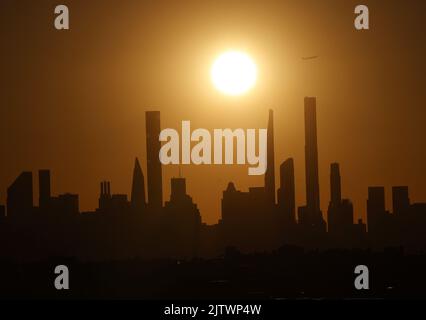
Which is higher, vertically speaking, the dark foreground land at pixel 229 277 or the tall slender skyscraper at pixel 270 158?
the tall slender skyscraper at pixel 270 158

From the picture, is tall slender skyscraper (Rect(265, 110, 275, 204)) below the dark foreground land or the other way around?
the other way around

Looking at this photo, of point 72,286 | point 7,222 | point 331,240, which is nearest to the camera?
point 72,286

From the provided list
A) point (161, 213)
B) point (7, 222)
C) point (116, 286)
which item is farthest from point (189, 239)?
point (7, 222)
